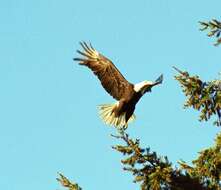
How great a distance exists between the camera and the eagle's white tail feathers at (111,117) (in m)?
16.7

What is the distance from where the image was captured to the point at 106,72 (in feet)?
60.3

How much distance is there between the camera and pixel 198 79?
17266 mm

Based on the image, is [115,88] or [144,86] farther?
[115,88]

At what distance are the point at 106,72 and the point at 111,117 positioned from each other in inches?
70.8

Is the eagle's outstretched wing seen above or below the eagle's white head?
above

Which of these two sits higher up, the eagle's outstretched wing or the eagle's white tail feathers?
the eagle's outstretched wing

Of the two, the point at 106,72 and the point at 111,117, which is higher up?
the point at 106,72

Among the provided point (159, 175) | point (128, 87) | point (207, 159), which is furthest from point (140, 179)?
point (128, 87)

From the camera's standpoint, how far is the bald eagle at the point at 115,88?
16875mm

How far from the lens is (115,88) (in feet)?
58.7

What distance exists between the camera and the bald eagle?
55.4ft

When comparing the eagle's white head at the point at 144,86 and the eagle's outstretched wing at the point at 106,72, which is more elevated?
the eagle's outstretched wing at the point at 106,72

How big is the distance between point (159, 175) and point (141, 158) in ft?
1.60

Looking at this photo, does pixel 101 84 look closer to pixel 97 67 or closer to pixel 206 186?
pixel 97 67
